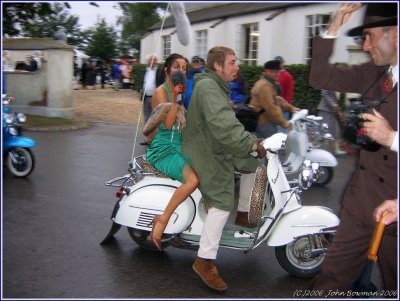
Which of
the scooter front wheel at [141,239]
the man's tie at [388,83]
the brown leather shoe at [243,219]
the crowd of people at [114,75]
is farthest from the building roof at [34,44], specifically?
the crowd of people at [114,75]

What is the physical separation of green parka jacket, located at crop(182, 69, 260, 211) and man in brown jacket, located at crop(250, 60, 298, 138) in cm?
300

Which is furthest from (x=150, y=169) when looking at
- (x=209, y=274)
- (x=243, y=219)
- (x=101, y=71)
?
(x=101, y=71)

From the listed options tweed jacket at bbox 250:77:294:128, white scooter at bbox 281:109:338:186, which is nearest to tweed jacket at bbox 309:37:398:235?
white scooter at bbox 281:109:338:186

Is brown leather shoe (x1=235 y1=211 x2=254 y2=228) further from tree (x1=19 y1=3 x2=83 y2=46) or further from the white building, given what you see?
tree (x1=19 y1=3 x2=83 y2=46)

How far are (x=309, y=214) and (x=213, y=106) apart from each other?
113cm

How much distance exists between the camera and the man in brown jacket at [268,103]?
22.0 feet

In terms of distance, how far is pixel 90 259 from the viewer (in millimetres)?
4285

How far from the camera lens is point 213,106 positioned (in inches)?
142

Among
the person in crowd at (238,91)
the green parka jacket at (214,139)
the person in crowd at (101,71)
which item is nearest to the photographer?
the green parka jacket at (214,139)

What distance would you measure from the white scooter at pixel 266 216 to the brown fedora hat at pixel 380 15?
4.23 ft

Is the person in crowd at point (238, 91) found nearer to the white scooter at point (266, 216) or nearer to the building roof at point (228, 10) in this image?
the white scooter at point (266, 216)

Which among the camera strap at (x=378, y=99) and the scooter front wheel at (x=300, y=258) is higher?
the camera strap at (x=378, y=99)

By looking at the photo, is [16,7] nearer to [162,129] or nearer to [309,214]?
[162,129]

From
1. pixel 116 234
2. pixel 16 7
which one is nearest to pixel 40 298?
pixel 116 234
